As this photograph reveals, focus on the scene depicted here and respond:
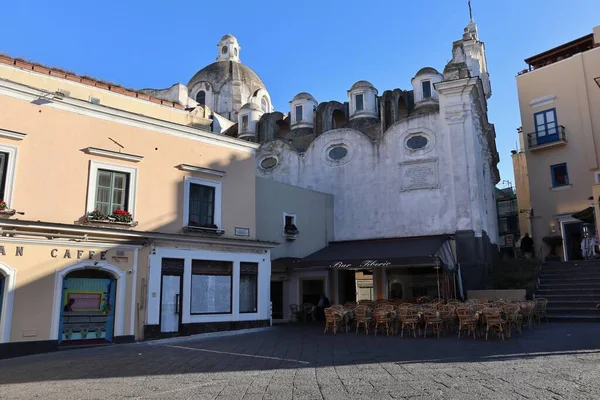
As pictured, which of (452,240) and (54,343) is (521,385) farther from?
(452,240)

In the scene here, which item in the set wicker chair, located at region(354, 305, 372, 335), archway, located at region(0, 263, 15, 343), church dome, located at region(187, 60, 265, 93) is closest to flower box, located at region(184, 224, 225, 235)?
archway, located at region(0, 263, 15, 343)

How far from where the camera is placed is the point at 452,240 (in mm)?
20766

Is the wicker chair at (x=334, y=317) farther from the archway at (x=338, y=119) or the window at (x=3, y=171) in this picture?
the archway at (x=338, y=119)

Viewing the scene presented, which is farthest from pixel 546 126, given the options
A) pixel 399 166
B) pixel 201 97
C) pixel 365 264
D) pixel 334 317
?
pixel 201 97

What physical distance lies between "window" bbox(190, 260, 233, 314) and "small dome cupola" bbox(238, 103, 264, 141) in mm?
13181

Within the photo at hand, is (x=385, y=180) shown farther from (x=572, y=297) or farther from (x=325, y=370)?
(x=325, y=370)

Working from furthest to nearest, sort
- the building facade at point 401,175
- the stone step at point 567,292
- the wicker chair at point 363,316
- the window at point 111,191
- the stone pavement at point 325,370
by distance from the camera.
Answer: the building facade at point 401,175 → the stone step at point 567,292 → the wicker chair at point 363,316 → the window at point 111,191 → the stone pavement at point 325,370

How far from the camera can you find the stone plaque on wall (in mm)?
21672

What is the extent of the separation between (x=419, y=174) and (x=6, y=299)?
16723mm

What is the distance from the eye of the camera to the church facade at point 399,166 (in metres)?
20.5

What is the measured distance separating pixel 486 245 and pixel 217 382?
16.4 metres

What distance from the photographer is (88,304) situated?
1345 cm

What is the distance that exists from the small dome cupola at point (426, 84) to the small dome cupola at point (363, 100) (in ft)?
7.71

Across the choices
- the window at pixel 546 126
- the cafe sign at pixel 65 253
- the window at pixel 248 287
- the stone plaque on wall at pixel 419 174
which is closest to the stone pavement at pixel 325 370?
the cafe sign at pixel 65 253
